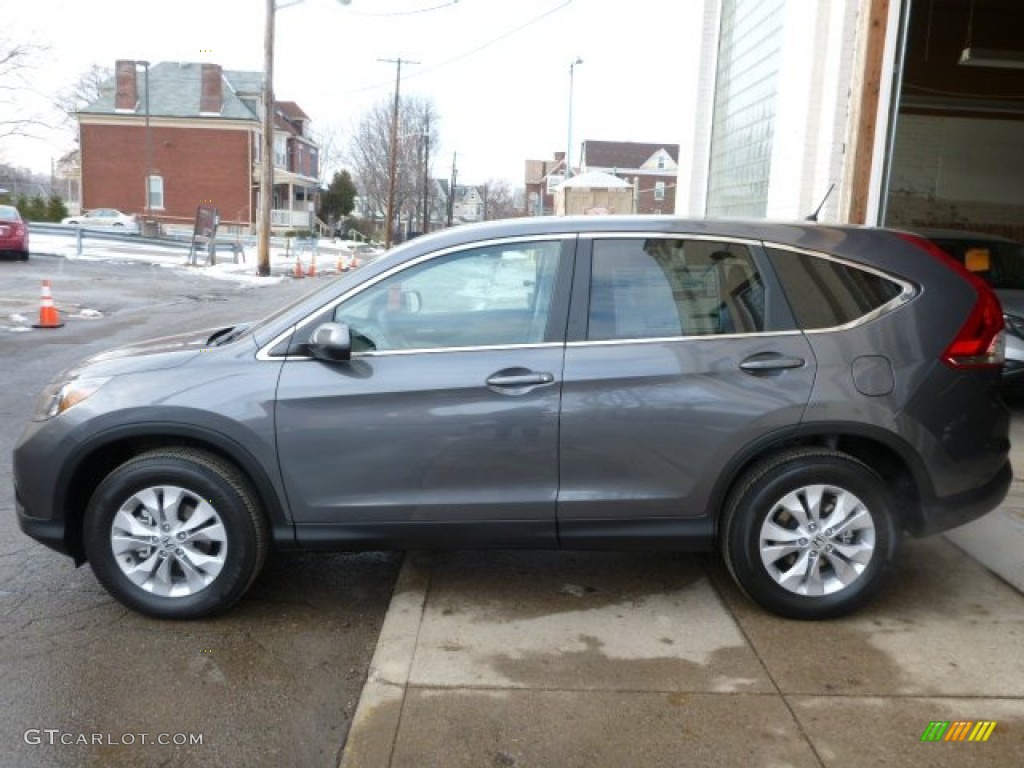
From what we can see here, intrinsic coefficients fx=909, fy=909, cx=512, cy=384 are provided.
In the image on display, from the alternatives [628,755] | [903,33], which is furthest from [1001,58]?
[628,755]

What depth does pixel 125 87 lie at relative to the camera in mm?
53406

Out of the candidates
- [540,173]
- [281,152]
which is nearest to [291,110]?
[281,152]

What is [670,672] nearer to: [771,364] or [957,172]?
[771,364]

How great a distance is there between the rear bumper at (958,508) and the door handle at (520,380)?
173cm

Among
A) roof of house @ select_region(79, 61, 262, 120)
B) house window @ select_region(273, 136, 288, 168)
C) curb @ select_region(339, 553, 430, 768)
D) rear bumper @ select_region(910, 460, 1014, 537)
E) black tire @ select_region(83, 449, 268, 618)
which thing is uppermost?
roof of house @ select_region(79, 61, 262, 120)

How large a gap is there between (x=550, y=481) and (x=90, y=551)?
6.51 feet

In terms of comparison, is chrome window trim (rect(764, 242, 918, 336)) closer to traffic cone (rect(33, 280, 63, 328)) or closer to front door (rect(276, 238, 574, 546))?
front door (rect(276, 238, 574, 546))

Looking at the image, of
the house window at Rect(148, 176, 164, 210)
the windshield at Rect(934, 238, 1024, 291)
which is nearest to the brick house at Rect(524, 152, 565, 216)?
the house window at Rect(148, 176, 164, 210)

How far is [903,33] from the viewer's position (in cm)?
823

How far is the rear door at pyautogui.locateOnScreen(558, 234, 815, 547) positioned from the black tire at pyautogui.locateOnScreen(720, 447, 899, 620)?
163 millimetres

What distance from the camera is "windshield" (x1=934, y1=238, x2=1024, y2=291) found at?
27.1ft

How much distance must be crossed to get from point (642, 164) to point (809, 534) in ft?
269

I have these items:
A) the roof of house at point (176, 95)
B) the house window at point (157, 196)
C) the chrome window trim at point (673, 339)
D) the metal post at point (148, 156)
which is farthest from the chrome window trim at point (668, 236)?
the house window at point (157, 196)

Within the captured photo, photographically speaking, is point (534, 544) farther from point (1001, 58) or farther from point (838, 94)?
point (1001, 58)
